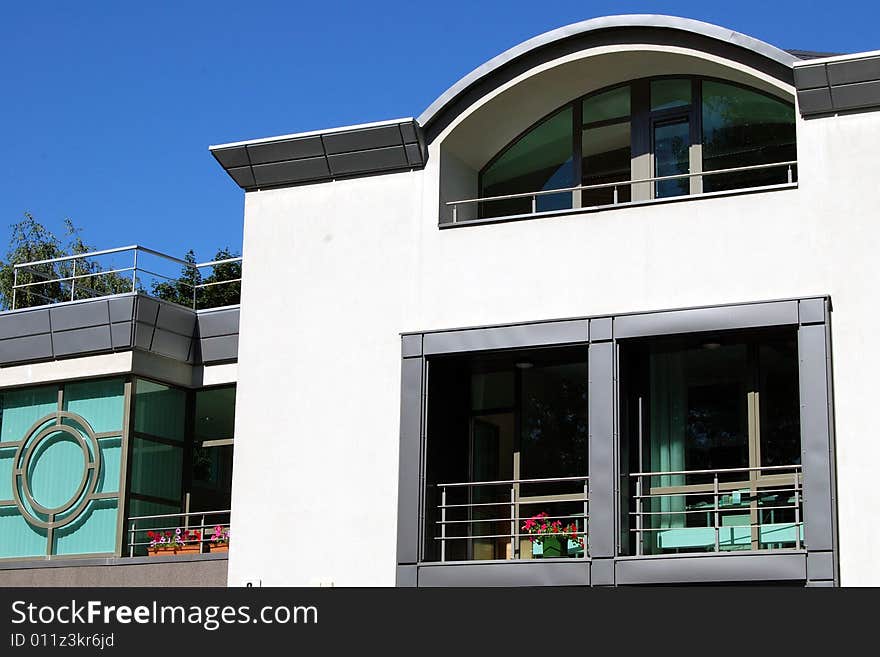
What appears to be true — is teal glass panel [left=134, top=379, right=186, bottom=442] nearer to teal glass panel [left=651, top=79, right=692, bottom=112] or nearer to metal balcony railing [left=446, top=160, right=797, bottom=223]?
metal balcony railing [left=446, top=160, right=797, bottom=223]

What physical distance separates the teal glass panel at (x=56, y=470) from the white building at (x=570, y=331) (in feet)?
3.75

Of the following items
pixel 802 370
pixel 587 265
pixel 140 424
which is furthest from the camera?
pixel 140 424

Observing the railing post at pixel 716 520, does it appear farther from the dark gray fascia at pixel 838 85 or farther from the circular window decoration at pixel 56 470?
the circular window decoration at pixel 56 470

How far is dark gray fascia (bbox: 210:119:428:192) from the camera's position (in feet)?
61.9

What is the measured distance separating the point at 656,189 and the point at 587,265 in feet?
5.51

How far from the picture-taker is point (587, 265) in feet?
58.2

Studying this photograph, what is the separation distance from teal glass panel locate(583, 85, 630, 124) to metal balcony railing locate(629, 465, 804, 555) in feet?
16.3

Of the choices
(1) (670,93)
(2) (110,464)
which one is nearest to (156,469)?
(2) (110,464)

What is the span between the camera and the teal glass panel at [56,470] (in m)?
21.6

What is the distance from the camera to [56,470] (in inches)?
857

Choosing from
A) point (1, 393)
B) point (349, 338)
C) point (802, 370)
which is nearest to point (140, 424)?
point (1, 393)

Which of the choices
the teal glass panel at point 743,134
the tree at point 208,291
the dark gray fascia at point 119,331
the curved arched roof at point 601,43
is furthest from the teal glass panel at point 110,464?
the tree at point 208,291

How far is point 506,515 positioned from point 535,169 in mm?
4730
